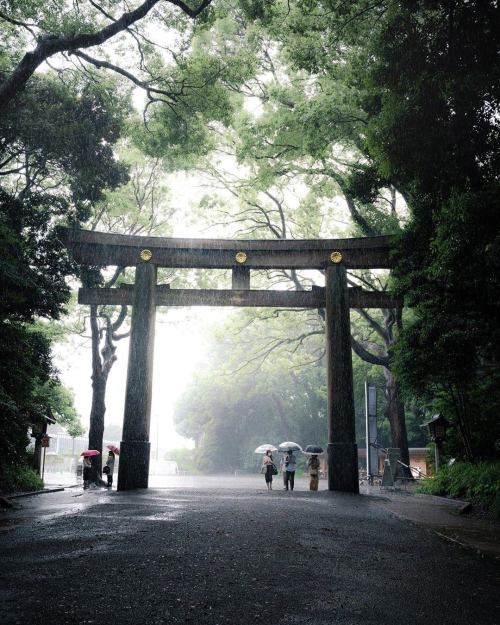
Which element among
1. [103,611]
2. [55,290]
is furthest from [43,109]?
[103,611]

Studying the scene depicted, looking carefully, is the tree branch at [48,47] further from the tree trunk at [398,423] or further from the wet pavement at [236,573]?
the tree trunk at [398,423]

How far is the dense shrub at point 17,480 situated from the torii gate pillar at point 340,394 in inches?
329

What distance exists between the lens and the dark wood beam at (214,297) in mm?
14797

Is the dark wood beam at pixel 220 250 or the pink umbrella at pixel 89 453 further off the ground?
the dark wood beam at pixel 220 250

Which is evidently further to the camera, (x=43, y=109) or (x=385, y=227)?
(x=385, y=227)

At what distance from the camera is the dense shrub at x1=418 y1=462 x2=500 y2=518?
10336 millimetres

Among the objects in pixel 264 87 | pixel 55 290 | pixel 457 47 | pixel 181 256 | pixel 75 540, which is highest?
pixel 264 87

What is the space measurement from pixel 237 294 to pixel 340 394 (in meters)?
4.28

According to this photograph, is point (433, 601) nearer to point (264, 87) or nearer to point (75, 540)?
point (75, 540)

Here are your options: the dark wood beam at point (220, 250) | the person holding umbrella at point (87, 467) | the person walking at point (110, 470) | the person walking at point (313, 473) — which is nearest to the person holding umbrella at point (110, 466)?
the person walking at point (110, 470)

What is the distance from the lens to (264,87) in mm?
19922

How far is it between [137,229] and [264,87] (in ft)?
25.6

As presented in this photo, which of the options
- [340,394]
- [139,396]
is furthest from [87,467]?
[340,394]

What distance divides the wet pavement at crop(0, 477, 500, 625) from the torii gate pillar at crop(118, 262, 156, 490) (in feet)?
18.0
